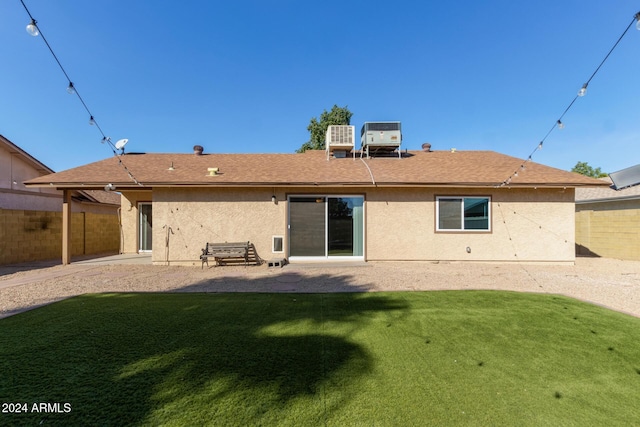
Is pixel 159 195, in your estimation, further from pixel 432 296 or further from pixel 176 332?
pixel 432 296

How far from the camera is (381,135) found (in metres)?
13.0

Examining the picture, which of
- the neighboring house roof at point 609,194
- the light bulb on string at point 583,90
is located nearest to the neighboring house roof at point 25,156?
the light bulb on string at point 583,90

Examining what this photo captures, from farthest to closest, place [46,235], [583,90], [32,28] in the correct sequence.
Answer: [46,235]
[583,90]
[32,28]

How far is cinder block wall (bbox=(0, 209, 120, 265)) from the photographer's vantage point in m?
10.6

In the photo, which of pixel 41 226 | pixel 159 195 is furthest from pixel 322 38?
pixel 41 226

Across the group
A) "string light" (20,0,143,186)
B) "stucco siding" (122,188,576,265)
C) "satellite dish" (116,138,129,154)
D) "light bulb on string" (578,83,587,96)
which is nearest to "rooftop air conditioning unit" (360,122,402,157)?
"stucco siding" (122,188,576,265)

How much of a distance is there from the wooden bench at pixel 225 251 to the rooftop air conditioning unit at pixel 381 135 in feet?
23.8

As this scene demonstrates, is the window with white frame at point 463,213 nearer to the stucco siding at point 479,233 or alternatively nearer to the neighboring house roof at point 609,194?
the stucco siding at point 479,233

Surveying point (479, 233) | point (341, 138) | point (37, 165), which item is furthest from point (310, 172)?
point (37, 165)

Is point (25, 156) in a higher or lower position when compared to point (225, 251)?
higher

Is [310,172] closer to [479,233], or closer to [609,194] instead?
[479,233]

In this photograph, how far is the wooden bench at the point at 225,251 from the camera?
9.54 metres

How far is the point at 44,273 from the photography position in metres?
8.63

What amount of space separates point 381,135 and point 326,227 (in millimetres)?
5560
